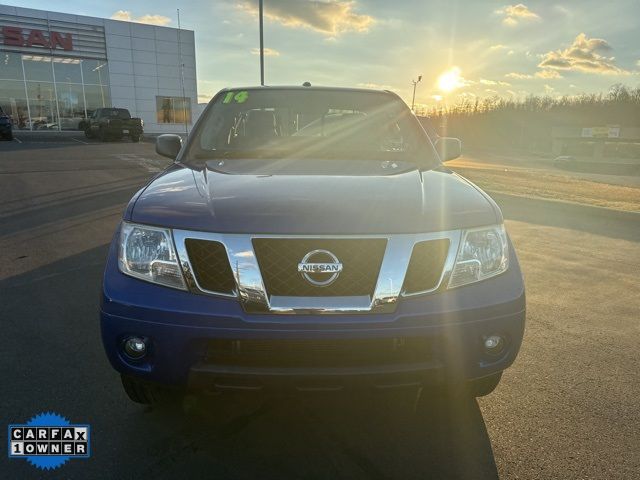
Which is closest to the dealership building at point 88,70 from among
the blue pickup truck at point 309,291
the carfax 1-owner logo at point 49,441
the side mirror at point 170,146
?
the side mirror at point 170,146

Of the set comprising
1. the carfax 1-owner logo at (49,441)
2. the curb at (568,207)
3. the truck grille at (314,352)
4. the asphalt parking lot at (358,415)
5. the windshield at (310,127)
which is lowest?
the carfax 1-owner logo at (49,441)

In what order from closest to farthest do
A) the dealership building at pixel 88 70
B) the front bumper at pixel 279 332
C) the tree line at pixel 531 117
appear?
1. the front bumper at pixel 279 332
2. the dealership building at pixel 88 70
3. the tree line at pixel 531 117

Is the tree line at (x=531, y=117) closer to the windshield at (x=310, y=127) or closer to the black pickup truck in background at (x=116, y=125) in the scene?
the black pickup truck in background at (x=116, y=125)

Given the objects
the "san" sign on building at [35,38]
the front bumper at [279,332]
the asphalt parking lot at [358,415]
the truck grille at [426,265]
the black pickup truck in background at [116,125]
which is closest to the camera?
the front bumper at [279,332]

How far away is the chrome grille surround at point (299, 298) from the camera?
1855mm

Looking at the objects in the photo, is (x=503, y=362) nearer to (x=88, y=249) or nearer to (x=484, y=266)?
(x=484, y=266)

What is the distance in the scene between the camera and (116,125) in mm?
26859

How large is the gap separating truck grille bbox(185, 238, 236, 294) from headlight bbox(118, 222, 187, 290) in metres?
0.08

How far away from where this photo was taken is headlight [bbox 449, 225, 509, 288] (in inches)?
79.4

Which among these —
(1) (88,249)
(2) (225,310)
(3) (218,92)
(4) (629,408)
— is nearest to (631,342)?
(4) (629,408)

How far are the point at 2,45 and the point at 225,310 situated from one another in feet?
139

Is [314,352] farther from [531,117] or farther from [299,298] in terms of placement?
[531,117]

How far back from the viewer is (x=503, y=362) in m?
2.07

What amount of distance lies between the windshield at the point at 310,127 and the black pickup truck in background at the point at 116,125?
25718mm
